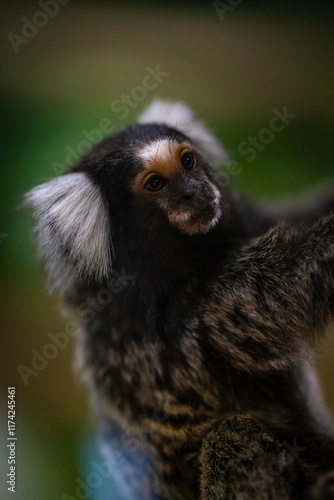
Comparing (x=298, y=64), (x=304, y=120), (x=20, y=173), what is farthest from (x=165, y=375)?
(x=298, y=64)

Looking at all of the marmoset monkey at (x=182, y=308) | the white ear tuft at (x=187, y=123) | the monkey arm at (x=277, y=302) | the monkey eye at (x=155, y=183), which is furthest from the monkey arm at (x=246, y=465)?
the white ear tuft at (x=187, y=123)

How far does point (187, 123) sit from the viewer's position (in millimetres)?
1699

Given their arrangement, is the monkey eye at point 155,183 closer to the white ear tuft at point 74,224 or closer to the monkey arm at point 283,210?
the white ear tuft at point 74,224

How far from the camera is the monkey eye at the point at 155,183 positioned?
1.48 m

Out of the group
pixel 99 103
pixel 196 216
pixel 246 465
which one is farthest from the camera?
pixel 99 103

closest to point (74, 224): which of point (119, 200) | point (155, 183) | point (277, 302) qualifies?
point (119, 200)

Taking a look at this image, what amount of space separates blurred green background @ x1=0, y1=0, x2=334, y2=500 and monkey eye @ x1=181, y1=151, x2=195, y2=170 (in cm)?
21

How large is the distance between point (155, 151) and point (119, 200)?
0.59ft

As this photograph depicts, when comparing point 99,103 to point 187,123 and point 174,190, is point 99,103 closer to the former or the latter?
point 187,123

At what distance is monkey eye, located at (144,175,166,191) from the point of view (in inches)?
58.2

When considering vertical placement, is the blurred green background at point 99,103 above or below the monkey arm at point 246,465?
above

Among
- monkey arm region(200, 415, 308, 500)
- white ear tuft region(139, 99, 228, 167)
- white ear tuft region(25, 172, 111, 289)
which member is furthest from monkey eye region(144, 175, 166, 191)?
monkey arm region(200, 415, 308, 500)

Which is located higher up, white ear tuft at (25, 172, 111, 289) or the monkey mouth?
white ear tuft at (25, 172, 111, 289)

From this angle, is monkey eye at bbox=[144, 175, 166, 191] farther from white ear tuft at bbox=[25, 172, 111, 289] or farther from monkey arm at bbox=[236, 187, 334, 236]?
monkey arm at bbox=[236, 187, 334, 236]
